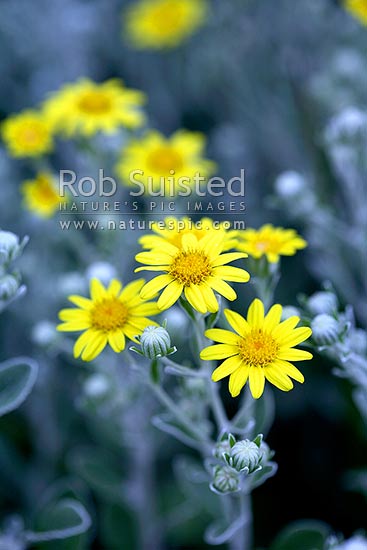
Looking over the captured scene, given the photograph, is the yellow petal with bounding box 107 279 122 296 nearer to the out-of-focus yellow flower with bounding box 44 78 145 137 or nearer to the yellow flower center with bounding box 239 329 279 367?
the yellow flower center with bounding box 239 329 279 367

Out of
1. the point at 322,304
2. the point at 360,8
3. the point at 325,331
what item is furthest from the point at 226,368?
the point at 360,8

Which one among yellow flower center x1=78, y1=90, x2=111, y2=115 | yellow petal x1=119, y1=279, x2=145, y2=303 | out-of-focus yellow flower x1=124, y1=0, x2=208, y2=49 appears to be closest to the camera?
yellow petal x1=119, y1=279, x2=145, y2=303

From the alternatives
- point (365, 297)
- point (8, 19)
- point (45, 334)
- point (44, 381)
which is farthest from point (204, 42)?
point (45, 334)

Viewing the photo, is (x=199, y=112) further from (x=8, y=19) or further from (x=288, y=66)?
(x=8, y=19)

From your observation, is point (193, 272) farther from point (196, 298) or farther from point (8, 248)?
point (8, 248)

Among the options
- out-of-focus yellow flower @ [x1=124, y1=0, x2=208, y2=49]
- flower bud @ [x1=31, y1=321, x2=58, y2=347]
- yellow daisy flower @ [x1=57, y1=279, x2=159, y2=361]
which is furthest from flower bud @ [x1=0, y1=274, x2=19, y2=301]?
out-of-focus yellow flower @ [x1=124, y1=0, x2=208, y2=49]
